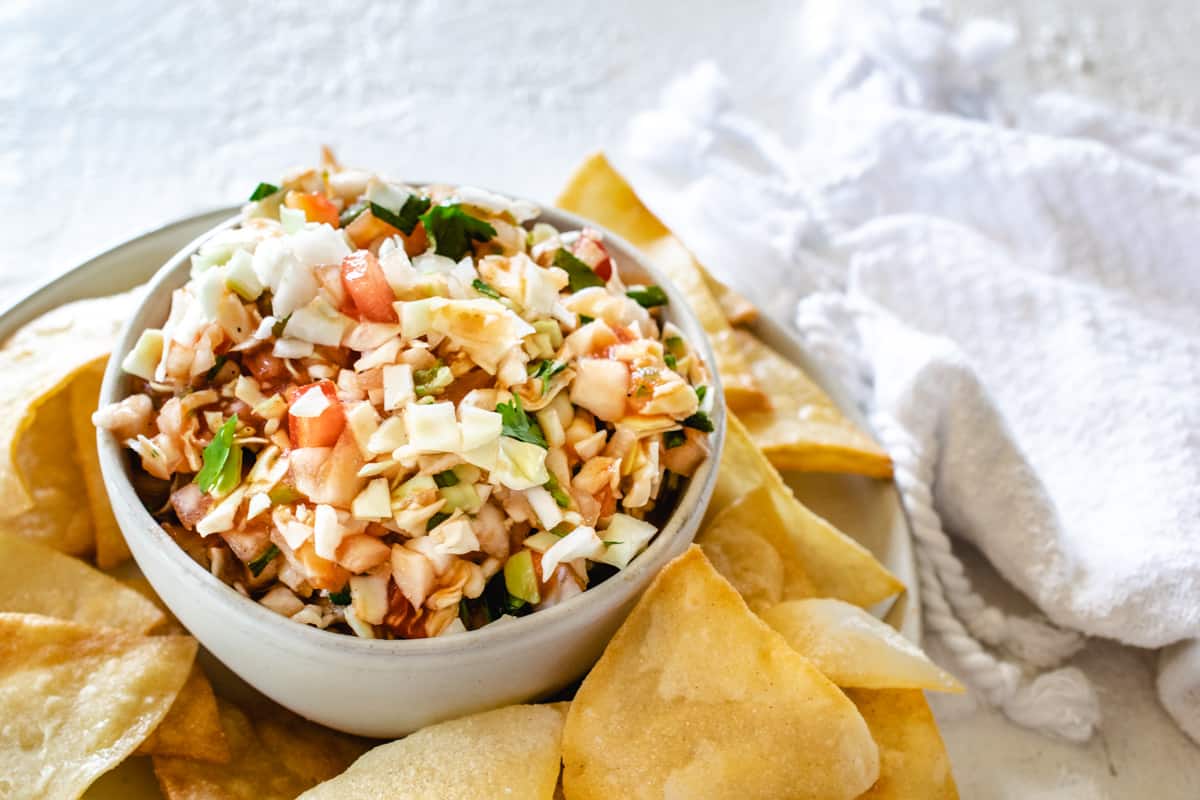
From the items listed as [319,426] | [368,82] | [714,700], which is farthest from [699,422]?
[368,82]

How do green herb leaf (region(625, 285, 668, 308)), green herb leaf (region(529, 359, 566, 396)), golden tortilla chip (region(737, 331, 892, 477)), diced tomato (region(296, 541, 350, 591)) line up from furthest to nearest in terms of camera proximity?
golden tortilla chip (region(737, 331, 892, 477)) → green herb leaf (region(625, 285, 668, 308)) → green herb leaf (region(529, 359, 566, 396)) → diced tomato (region(296, 541, 350, 591))

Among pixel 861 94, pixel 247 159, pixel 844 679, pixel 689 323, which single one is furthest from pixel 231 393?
pixel 861 94

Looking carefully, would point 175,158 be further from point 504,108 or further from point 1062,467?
point 1062,467

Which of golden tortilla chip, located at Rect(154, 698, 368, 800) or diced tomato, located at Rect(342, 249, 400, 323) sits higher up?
diced tomato, located at Rect(342, 249, 400, 323)

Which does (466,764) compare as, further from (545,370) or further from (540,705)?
(545,370)

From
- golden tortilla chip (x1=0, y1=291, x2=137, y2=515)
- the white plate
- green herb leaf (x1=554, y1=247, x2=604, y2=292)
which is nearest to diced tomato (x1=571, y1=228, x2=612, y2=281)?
green herb leaf (x1=554, y1=247, x2=604, y2=292)

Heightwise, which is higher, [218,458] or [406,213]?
[406,213]

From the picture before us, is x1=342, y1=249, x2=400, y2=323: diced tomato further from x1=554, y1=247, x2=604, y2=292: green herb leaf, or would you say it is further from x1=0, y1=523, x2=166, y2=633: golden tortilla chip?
x1=0, y1=523, x2=166, y2=633: golden tortilla chip

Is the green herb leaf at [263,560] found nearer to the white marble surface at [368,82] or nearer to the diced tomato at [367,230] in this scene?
the diced tomato at [367,230]
